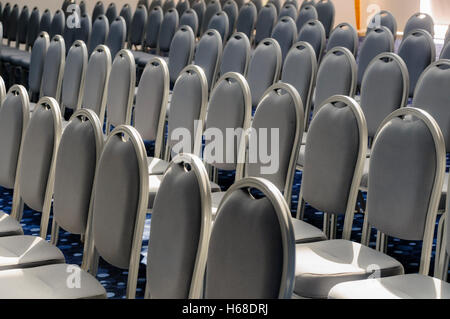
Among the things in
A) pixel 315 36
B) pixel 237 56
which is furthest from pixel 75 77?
pixel 315 36

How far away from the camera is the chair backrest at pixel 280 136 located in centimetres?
320

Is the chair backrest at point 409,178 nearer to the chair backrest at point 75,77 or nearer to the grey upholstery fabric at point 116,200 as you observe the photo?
the grey upholstery fabric at point 116,200

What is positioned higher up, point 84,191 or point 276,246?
point 276,246

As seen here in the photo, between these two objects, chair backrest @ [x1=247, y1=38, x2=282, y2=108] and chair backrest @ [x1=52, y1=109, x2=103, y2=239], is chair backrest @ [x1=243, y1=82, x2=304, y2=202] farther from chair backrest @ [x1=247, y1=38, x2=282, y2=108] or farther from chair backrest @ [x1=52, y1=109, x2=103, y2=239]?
chair backrest @ [x1=247, y1=38, x2=282, y2=108]

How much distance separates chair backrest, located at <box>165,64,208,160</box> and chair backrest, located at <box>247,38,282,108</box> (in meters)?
1.10

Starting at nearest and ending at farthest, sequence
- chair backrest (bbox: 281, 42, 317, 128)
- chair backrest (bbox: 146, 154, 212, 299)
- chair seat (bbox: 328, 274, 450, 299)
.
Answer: chair backrest (bbox: 146, 154, 212, 299) → chair seat (bbox: 328, 274, 450, 299) → chair backrest (bbox: 281, 42, 317, 128)

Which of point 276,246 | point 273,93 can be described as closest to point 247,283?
point 276,246

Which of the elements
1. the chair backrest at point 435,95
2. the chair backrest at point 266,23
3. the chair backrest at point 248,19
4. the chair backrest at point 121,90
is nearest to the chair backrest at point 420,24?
the chair backrest at point 266,23

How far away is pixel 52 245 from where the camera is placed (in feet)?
9.62

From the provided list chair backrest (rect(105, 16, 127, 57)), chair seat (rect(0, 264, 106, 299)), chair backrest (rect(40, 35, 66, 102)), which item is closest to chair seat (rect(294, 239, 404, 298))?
chair seat (rect(0, 264, 106, 299))

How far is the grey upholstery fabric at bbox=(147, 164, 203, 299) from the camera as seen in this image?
2.04 m

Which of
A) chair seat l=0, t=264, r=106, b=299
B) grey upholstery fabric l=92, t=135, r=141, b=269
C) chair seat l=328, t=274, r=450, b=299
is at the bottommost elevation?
chair seat l=0, t=264, r=106, b=299
